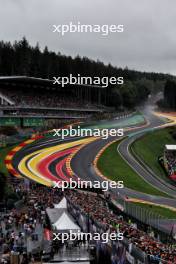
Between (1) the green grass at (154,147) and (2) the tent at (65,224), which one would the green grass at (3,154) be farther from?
(2) the tent at (65,224)

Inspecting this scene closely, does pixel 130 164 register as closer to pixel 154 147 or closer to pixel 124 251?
pixel 154 147

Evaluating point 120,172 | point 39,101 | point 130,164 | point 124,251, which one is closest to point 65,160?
point 120,172

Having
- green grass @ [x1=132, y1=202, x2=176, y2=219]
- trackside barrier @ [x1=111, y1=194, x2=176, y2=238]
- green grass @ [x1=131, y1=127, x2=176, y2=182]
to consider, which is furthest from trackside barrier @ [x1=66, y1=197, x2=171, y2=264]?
green grass @ [x1=131, y1=127, x2=176, y2=182]

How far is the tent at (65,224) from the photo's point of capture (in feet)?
78.0

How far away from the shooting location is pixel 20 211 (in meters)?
31.9

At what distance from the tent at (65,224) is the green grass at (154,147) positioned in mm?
32692

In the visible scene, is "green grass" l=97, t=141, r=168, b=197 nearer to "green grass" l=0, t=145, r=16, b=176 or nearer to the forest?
"green grass" l=0, t=145, r=16, b=176

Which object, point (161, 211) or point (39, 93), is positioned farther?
point (39, 93)

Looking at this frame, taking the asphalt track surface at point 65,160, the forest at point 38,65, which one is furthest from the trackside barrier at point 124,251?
the forest at point 38,65

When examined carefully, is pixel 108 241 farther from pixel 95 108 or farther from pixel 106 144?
pixel 95 108

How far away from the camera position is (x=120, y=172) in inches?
2184

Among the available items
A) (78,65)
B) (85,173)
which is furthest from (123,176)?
(78,65)

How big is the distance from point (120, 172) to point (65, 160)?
6677 mm

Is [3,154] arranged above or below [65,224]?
above
